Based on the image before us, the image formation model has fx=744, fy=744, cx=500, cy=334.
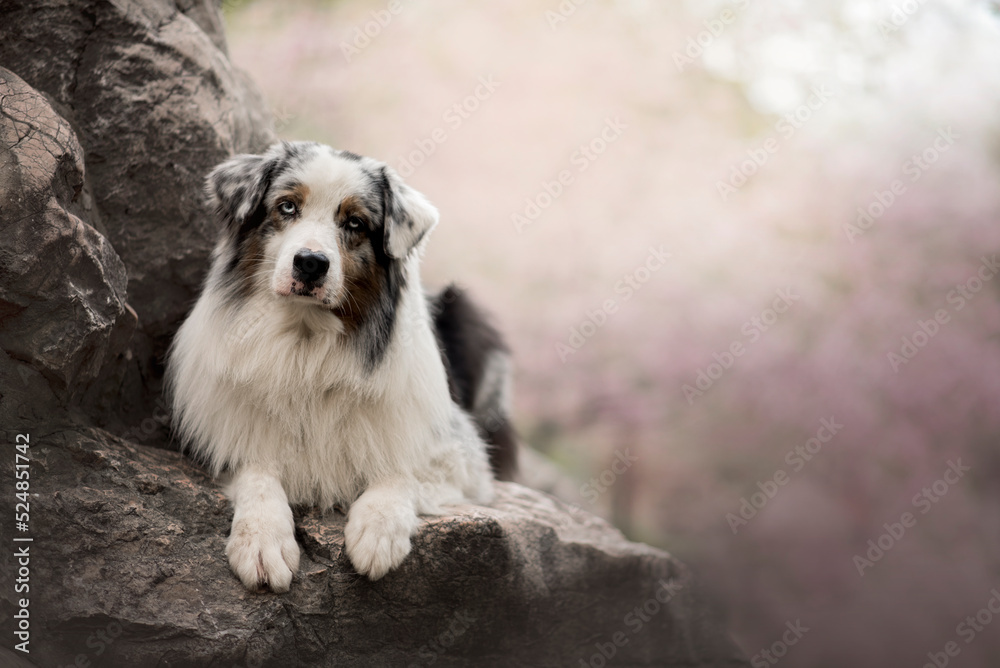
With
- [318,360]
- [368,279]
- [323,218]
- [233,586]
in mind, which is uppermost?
[323,218]

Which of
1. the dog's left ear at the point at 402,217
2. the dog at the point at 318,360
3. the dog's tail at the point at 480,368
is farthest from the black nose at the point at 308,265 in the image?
the dog's tail at the point at 480,368

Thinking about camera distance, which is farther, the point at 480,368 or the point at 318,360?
the point at 480,368

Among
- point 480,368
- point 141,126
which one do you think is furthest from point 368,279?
Result: point 480,368

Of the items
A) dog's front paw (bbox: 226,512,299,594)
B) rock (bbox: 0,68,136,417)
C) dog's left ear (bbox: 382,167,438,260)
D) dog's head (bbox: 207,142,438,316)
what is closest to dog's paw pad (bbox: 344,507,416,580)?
dog's front paw (bbox: 226,512,299,594)

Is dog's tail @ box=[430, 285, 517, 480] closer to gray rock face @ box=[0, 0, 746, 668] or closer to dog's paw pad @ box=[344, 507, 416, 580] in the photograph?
gray rock face @ box=[0, 0, 746, 668]

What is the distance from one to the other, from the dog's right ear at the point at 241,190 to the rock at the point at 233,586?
93 cm

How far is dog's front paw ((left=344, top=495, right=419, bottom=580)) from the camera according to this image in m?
2.56

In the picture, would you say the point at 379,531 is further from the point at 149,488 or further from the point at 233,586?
the point at 149,488

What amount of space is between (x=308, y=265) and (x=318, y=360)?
1.40 ft

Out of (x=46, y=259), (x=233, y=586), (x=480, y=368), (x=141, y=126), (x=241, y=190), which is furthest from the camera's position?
(x=480, y=368)

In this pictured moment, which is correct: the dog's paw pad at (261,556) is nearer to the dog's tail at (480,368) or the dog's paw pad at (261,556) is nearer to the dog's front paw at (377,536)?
the dog's front paw at (377,536)

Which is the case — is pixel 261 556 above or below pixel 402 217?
below

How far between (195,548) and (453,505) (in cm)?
97

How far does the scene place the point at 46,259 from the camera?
236 cm
